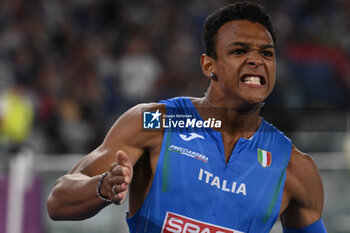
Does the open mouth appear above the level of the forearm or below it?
above

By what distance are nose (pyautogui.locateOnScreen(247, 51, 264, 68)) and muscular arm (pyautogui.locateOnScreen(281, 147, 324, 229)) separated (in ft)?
1.72

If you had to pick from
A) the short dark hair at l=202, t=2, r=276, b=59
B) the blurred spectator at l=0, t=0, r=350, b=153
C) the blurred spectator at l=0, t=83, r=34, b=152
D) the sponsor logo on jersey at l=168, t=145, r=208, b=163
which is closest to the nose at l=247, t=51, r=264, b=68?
the short dark hair at l=202, t=2, r=276, b=59

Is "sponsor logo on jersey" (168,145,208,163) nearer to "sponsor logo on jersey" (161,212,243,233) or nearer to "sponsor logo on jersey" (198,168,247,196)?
"sponsor logo on jersey" (198,168,247,196)

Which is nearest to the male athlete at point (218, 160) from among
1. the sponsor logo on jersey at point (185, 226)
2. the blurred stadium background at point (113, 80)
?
the sponsor logo on jersey at point (185, 226)

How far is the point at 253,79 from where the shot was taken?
311 centimetres

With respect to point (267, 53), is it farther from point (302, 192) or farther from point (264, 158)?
point (302, 192)

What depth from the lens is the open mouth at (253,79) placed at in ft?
10.2

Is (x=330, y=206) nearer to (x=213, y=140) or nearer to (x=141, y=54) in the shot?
(x=141, y=54)

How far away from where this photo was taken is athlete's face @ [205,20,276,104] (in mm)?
3102

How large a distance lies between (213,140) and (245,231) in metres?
0.47

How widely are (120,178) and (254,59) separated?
1.00 m

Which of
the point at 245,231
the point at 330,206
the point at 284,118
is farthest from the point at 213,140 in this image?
the point at 284,118

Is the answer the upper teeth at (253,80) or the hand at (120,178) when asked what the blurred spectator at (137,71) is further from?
the hand at (120,178)

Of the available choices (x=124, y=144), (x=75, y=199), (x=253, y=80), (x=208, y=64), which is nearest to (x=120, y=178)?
(x=75, y=199)
